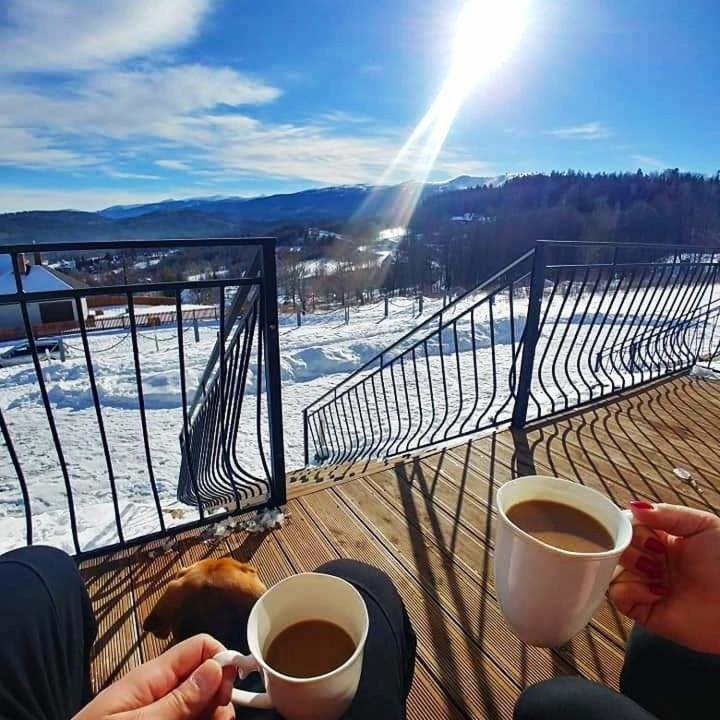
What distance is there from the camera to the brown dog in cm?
103

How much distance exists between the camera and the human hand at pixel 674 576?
2.38 feet

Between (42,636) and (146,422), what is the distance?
1800 mm

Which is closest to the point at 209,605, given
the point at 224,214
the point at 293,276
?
the point at 293,276

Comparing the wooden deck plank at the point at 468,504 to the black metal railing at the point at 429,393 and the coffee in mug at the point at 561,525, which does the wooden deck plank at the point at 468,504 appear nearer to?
the black metal railing at the point at 429,393

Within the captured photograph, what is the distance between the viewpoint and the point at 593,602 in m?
0.58

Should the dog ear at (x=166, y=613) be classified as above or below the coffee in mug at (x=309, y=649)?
below

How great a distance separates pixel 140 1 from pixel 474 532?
4043 mm

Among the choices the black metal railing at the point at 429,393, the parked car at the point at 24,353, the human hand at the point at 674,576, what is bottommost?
the parked car at the point at 24,353

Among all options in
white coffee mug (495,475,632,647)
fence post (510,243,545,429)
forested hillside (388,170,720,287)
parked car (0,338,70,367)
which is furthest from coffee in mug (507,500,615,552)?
forested hillside (388,170,720,287)

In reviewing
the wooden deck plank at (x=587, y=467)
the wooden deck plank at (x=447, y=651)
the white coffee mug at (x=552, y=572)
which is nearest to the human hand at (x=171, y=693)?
the white coffee mug at (x=552, y=572)

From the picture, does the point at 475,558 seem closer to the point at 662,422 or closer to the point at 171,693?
the point at 171,693

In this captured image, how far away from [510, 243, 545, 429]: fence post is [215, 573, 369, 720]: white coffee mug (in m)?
2.37

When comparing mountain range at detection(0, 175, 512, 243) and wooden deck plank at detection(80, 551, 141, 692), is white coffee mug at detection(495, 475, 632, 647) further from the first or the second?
mountain range at detection(0, 175, 512, 243)

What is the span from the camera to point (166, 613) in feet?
3.59
